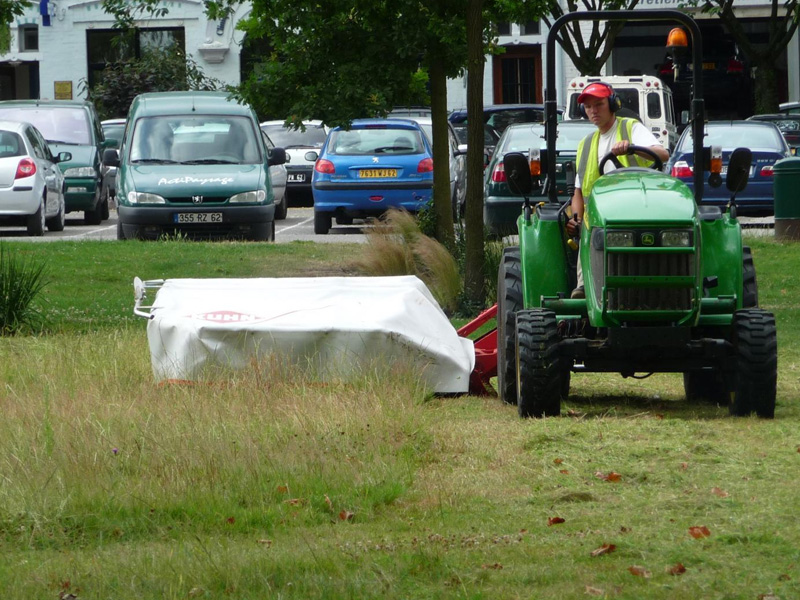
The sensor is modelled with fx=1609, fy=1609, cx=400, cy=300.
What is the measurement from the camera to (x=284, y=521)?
6.15 meters

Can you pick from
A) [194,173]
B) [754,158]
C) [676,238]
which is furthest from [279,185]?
[676,238]

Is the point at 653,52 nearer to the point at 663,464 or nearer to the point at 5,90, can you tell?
the point at 5,90

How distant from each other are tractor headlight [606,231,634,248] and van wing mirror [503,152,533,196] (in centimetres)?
72

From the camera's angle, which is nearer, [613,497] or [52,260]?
[613,497]

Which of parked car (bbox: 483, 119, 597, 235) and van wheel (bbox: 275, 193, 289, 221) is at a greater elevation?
parked car (bbox: 483, 119, 597, 235)

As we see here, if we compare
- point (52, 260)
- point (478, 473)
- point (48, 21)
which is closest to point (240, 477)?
point (478, 473)

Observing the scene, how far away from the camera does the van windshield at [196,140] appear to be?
21562mm

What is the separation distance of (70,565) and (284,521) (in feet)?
3.11

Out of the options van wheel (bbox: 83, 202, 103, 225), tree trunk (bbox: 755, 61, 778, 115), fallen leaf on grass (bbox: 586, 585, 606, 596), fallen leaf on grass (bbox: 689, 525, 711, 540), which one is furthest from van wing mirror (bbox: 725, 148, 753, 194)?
tree trunk (bbox: 755, 61, 778, 115)

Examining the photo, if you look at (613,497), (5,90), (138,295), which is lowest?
(613,497)

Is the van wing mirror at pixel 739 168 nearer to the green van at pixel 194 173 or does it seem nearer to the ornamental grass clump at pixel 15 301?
the ornamental grass clump at pixel 15 301

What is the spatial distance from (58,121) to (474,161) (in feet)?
47.3

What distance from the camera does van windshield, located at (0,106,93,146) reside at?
2684cm

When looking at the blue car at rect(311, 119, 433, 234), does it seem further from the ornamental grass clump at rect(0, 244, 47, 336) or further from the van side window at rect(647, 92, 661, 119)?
the ornamental grass clump at rect(0, 244, 47, 336)
